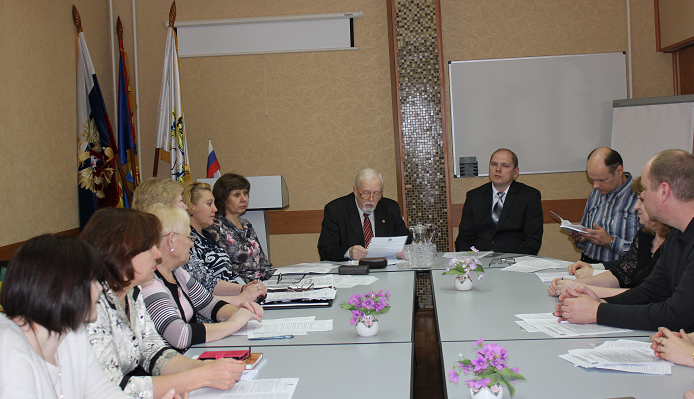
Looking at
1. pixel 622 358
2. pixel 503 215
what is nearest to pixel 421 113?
pixel 503 215

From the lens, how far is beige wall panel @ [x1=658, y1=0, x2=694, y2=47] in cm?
473

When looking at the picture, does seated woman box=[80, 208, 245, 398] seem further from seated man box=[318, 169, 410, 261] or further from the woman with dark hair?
seated man box=[318, 169, 410, 261]

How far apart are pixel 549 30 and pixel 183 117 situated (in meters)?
3.81

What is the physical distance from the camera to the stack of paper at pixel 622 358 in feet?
4.91

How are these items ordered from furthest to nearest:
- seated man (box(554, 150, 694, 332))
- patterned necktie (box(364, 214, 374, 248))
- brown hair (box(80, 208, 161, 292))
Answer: patterned necktie (box(364, 214, 374, 248)), seated man (box(554, 150, 694, 332)), brown hair (box(80, 208, 161, 292))

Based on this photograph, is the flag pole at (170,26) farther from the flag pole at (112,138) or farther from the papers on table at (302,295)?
the papers on table at (302,295)

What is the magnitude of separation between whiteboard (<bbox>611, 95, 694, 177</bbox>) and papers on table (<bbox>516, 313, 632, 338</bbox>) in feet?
10.9

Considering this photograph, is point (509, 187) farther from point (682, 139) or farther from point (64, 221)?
point (64, 221)

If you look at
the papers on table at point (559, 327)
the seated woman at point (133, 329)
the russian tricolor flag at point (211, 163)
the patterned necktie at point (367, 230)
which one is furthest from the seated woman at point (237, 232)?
the papers on table at point (559, 327)

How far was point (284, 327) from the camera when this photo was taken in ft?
6.81

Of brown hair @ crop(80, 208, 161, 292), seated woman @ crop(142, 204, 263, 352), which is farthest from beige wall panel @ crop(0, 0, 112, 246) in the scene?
brown hair @ crop(80, 208, 161, 292)

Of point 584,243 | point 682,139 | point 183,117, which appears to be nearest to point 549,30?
point 682,139

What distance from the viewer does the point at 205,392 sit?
4.88 feet

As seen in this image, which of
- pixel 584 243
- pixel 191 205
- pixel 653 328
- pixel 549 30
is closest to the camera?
pixel 653 328
